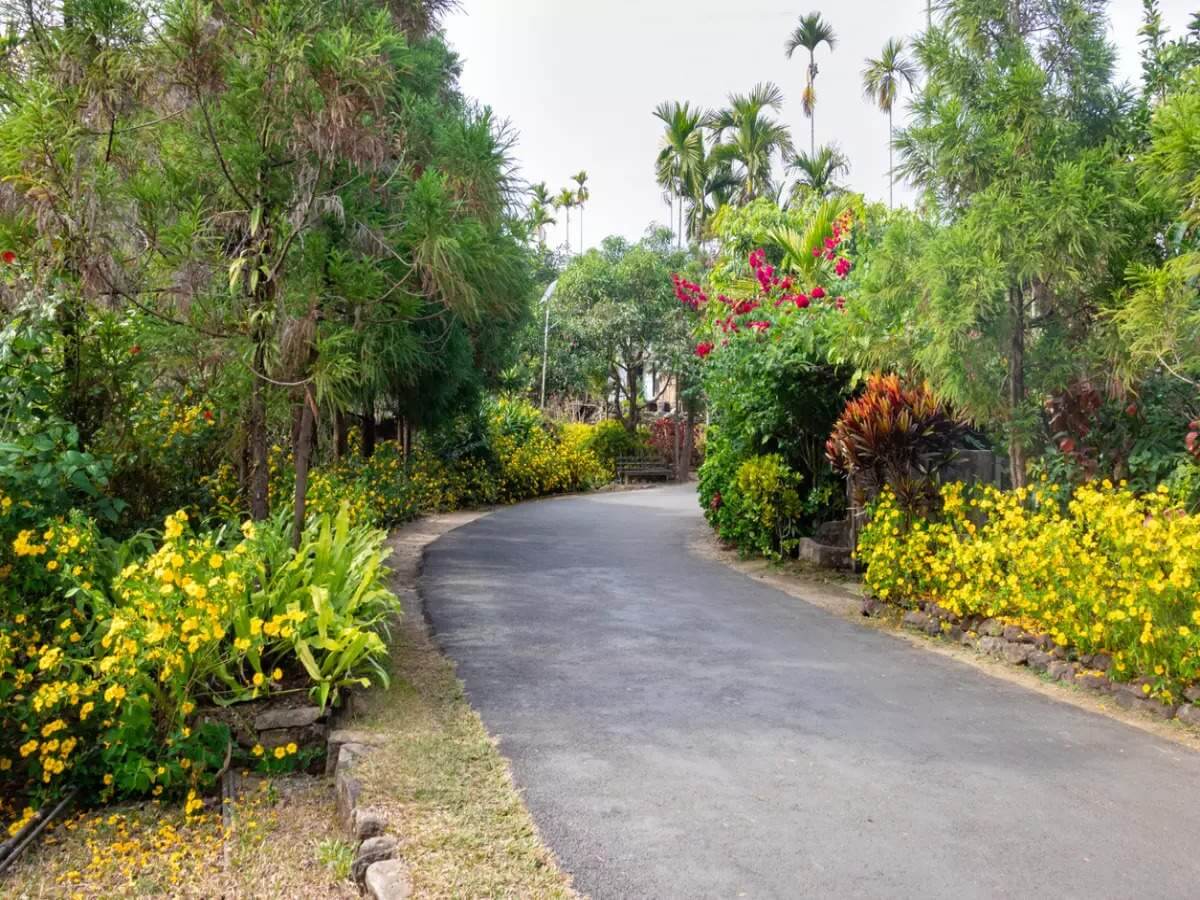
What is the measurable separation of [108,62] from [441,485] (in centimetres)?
1099

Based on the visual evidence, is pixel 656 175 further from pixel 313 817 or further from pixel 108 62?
pixel 313 817

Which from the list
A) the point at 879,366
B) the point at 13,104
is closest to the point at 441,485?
the point at 879,366

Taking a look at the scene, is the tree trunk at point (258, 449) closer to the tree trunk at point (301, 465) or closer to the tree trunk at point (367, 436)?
the tree trunk at point (301, 465)

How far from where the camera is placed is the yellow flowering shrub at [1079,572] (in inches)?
187

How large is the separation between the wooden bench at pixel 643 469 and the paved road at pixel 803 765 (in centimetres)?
1748

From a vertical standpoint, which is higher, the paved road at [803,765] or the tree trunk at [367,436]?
the tree trunk at [367,436]

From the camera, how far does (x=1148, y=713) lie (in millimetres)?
4824

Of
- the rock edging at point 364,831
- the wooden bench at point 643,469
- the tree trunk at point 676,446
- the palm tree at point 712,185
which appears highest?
the palm tree at point 712,185

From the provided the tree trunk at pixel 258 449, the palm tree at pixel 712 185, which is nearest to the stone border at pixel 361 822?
the tree trunk at pixel 258 449

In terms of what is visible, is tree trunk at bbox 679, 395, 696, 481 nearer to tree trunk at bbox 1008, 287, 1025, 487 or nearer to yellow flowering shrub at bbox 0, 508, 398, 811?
tree trunk at bbox 1008, 287, 1025, 487

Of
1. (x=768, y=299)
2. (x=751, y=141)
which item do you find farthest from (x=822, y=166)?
(x=768, y=299)

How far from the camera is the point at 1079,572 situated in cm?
534

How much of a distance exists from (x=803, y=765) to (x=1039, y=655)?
7.81 feet

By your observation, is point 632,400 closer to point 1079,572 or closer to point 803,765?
point 1079,572
